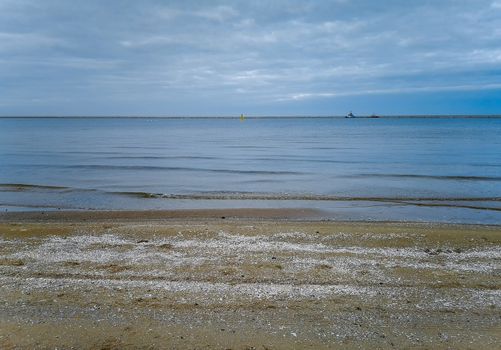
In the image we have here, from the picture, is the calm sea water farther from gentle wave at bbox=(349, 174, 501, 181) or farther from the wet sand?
the wet sand

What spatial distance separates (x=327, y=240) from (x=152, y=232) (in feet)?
15.5

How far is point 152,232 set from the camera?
38.0ft

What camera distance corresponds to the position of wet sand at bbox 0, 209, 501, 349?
5.71m

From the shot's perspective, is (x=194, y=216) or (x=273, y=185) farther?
(x=273, y=185)

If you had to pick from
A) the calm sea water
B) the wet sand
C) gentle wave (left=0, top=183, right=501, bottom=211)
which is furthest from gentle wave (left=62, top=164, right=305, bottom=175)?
the wet sand

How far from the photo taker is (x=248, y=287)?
743cm

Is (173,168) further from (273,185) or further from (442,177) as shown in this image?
(442,177)

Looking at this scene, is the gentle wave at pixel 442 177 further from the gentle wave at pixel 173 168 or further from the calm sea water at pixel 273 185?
the gentle wave at pixel 173 168

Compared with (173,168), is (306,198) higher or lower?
lower

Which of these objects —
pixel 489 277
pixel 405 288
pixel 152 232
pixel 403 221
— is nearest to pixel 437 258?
pixel 489 277

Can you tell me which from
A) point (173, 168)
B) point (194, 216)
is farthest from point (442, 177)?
point (173, 168)

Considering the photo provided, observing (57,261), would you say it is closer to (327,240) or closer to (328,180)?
(327,240)

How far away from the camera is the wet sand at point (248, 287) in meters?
5.71

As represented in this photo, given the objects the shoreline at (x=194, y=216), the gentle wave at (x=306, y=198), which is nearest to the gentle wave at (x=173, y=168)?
the gentle wave at (x=306, y=198)
